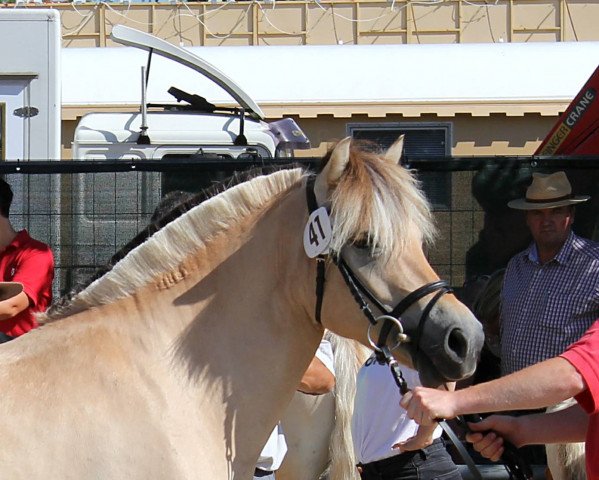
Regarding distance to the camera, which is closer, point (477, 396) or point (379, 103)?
point (477, 396)

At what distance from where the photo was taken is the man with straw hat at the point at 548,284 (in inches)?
174

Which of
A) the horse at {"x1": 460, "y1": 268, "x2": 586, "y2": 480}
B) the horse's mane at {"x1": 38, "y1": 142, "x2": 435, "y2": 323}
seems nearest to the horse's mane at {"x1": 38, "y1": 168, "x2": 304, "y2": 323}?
the horse's mane at {"x1": 38, "y1": 142, "x2": 435, "y2": 323}

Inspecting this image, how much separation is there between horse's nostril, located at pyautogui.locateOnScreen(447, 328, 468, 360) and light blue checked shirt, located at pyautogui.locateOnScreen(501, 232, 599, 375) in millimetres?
1927

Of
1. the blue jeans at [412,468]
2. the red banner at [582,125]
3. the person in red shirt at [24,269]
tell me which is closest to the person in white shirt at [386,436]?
the blue jeans at [412,468]

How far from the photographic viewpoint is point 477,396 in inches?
102

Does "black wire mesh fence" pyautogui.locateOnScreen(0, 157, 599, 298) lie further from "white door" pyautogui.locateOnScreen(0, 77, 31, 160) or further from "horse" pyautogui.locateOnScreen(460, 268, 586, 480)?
"white door" pyautogui.locateOnScreen(0, 77, 31, 160)

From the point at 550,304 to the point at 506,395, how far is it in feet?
6.58

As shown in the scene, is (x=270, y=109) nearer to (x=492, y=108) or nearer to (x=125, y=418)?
(x=492, y=108)

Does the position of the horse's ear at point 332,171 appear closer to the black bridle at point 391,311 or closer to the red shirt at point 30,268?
the black bridle at point 391,311

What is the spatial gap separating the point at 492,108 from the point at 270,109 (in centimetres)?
202

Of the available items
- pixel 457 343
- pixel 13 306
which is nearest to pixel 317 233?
pixel 457 343

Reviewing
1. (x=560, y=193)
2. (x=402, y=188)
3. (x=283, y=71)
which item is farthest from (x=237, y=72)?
(x=402, y=188)

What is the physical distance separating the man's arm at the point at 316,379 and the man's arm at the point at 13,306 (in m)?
1.23

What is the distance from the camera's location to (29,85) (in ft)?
20.4
